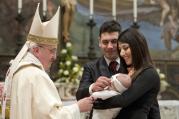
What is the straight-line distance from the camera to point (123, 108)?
280 centimetres

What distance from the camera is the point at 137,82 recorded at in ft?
8.96

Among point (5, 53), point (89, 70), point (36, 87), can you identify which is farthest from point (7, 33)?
point (36, 87)

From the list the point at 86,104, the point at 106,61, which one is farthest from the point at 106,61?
the point at 86,104

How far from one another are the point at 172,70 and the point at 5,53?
2.67 meters

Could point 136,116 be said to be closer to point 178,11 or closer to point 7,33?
point 7,33

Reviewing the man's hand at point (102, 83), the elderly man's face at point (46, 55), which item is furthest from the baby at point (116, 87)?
the elderly man's face at point (46, 55)

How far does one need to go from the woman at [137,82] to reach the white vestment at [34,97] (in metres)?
0.25

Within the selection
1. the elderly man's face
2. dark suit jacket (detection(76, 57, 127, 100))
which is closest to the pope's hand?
the elderly man's face

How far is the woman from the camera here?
270 centimetres

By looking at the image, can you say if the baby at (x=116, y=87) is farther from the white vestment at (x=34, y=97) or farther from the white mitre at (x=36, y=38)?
the white mitre at (x=36, y=38)

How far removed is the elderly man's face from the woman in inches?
14.6

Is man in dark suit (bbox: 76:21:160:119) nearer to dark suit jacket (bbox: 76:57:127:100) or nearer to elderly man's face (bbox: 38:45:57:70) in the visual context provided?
dark suit jacket (bbox: 76:57:127:100)

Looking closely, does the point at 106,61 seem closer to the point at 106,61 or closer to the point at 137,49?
the point at 106,61

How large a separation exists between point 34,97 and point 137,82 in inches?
23.1
